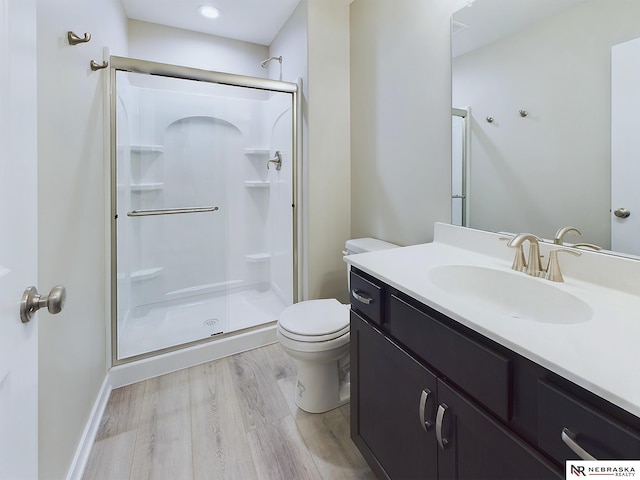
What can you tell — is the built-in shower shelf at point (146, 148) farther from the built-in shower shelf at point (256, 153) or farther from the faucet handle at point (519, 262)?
the faucet handle at point (519, 262)

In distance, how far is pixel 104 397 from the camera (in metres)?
1.63

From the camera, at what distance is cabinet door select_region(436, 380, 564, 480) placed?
1.97ft

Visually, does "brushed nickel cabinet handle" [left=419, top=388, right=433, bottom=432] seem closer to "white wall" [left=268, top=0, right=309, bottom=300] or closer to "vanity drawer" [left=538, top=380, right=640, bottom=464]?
"vanity drawer" [left=538, top=380, right=640, bottom=464]

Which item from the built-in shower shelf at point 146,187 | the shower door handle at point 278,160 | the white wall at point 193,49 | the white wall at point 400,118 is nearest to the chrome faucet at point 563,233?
the white wall at point 400,118

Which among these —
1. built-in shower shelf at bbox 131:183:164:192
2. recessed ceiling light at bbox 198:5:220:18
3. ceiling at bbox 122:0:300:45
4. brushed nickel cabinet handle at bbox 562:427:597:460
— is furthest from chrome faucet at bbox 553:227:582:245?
recessed ceiling light at bbox 198:5:220:18

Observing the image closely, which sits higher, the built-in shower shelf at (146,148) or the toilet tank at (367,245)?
the built-in shower shelf at (146,148)

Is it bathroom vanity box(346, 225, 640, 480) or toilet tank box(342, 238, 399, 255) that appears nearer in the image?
bathroom vanity box(346, 225, 640, 480)

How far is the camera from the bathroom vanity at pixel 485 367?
0.52 m

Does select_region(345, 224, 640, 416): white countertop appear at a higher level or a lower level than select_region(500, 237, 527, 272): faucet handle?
lower

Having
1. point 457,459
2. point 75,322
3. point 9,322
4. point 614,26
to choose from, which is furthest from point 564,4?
point 75,322

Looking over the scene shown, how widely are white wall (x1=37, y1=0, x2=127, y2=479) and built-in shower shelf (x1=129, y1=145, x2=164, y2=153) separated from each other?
66 cm

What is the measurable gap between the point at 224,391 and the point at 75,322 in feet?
2.75

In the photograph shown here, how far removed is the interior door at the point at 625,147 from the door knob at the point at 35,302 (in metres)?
1.47
